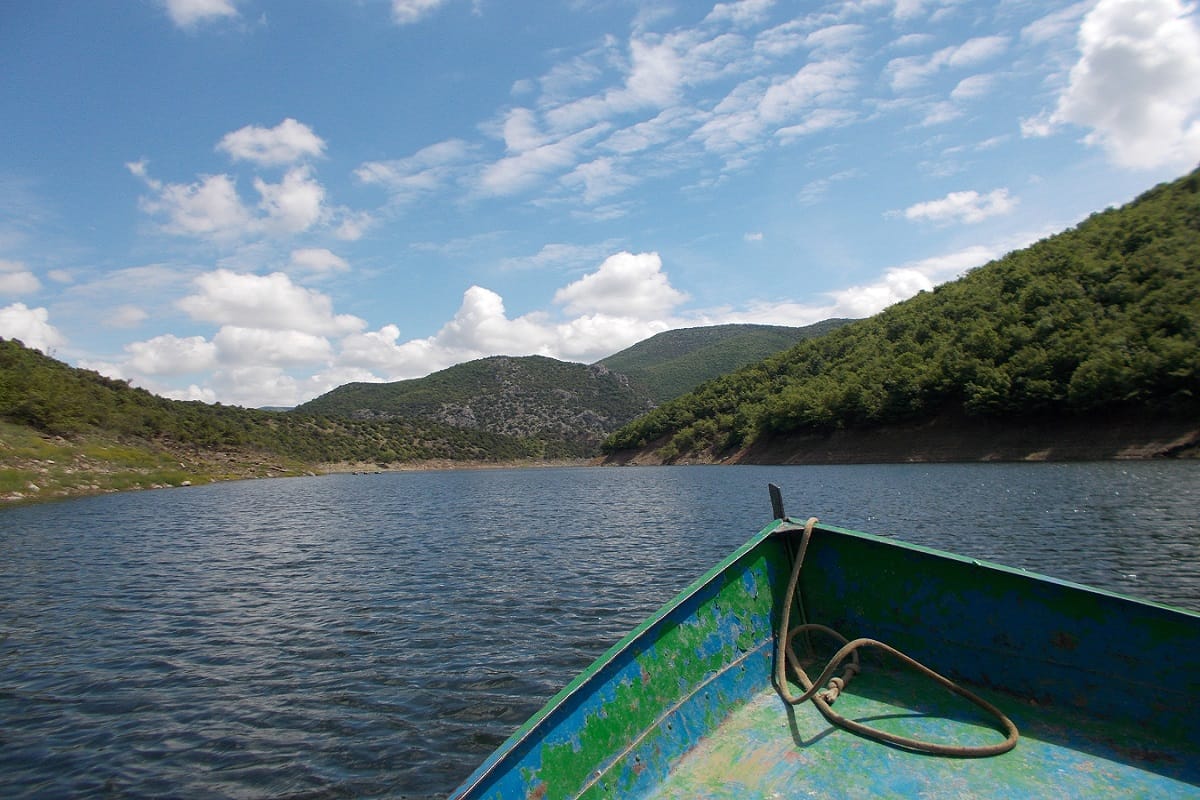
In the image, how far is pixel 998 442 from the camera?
6906 centimetres

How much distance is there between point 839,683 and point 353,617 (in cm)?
1122

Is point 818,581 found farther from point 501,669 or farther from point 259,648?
point 259,648

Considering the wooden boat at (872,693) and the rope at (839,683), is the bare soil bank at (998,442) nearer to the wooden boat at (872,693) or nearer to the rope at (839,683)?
the wooden boat at (872,693)

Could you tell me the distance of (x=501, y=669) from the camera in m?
10.3

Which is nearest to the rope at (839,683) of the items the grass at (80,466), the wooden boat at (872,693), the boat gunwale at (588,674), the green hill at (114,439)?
the wooden boat at (872,693)

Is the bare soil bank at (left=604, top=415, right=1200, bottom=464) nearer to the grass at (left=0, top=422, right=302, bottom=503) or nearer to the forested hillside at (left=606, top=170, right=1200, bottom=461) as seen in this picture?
the forested hillside at (left=606, top=170, right=1200, bottom=461)

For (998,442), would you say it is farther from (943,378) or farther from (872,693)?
(872,693)

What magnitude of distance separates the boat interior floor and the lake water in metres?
3.41

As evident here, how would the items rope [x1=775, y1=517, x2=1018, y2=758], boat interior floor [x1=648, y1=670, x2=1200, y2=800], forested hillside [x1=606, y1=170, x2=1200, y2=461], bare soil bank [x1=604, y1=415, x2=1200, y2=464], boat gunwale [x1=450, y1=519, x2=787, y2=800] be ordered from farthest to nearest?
forested hillside [x1=606, y1=170, x2=1200, y2=461] → bare soil bank [x1=604, y1=415, x2=1200, y2=464] → rope [x1=775, y1=517, x2=1018, y2=758] → boat interior floor [x1=648, y1=670, x2=1200, y2=800] → boat gunwale [x1=450, y1=519, x2=787, y2=800]

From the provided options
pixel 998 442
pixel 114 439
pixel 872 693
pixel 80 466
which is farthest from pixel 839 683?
pixel 114 439

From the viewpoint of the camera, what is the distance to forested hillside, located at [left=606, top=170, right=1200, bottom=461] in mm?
58906

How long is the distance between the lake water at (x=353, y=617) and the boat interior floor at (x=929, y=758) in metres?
3.41

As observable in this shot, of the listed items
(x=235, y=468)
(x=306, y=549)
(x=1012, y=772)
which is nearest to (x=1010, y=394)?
(x=306, y=549)

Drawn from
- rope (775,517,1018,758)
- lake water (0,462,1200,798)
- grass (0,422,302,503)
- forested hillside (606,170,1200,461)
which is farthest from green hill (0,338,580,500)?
forested hillside (606,170,1200,461)
